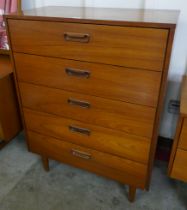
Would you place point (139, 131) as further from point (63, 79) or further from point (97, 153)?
point (63, 79)

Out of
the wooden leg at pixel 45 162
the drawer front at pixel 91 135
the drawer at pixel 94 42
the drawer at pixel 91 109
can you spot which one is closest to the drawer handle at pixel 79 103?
the drawer at pixel 91 109

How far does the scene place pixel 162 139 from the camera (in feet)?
5.20

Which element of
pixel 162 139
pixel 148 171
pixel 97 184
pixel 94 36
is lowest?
pixel 97 184

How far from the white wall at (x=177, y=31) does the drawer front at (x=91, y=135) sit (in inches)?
20.6

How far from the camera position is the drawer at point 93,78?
0.88 m

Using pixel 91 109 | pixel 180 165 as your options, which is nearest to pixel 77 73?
pixel 91 109

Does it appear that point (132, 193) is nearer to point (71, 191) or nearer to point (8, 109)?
point (71, 191)

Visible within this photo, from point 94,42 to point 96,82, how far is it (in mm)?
174

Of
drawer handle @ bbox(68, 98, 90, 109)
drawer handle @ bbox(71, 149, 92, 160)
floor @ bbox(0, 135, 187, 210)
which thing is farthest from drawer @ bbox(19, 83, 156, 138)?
floor @ bbox(0, 135, 187, 210)

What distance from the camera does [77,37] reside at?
2.89ft

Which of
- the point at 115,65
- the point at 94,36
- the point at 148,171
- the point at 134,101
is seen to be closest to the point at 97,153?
the point at 148,171

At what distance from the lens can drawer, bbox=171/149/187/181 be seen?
1.02m

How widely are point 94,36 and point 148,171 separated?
70 cm

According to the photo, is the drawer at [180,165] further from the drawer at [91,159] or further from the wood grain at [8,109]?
the wood grain at [8,109]
